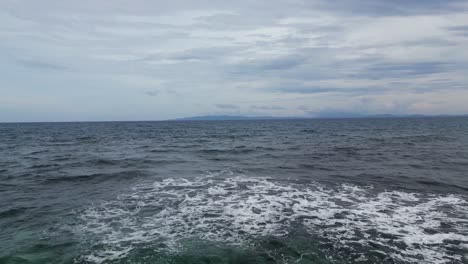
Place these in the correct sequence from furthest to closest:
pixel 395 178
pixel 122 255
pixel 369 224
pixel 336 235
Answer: pixel 395 178, pixel 369 224, pixel 336 235, pixel 122 255

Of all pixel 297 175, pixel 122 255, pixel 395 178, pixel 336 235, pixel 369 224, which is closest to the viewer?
pixel 122 255

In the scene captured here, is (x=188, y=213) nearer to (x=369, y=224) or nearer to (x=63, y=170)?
(x=369, y=224)

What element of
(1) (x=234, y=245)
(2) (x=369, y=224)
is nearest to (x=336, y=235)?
(2) (x=369, y=224)

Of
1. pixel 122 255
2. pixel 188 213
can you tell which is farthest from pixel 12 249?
pixel 188 213

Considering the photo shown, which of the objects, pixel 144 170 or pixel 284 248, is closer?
pixel 284 248

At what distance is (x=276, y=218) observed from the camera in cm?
1223

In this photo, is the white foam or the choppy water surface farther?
the white foam

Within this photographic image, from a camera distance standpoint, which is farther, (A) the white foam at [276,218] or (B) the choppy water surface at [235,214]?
(A) the white foam at [276,218]

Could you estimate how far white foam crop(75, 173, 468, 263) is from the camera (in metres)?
9.84

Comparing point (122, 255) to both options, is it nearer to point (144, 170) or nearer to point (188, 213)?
point (188, 213)

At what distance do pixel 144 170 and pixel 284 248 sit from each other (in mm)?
16111

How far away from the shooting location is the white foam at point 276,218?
387 inches

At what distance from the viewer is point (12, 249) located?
9.30 m

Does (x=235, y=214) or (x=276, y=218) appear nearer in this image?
(x=276, y=218)
